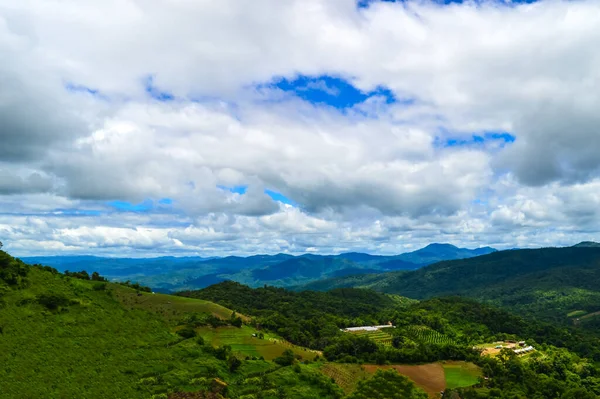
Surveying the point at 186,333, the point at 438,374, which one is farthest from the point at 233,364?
the point at 438,374

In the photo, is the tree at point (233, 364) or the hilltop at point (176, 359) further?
the tree at point (233, 364)

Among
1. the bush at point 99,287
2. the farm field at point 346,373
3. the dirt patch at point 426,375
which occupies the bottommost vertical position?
the dirt patch at point 426,375

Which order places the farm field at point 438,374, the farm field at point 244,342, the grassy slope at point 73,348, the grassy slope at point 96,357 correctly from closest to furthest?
1. the grassy slope at point 73,348
2. the grassy slope at point 96,357
3. the farm field at point 244,342
4. the farm field at point 438,374

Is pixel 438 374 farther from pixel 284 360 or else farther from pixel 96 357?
pixel 96 357

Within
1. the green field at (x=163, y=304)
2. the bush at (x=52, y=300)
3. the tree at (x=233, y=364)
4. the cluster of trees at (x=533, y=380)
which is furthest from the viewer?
the green field at (x=163, y=304)

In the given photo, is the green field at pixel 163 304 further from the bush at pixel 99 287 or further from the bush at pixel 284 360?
the bush at pixel 284 360

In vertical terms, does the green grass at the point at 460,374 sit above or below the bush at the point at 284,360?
below

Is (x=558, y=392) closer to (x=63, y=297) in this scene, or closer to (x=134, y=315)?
(x=134, y=315)

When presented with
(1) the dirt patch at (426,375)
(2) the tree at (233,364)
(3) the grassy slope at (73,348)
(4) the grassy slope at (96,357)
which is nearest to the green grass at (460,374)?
(1) the dirt patch at (426,375)
